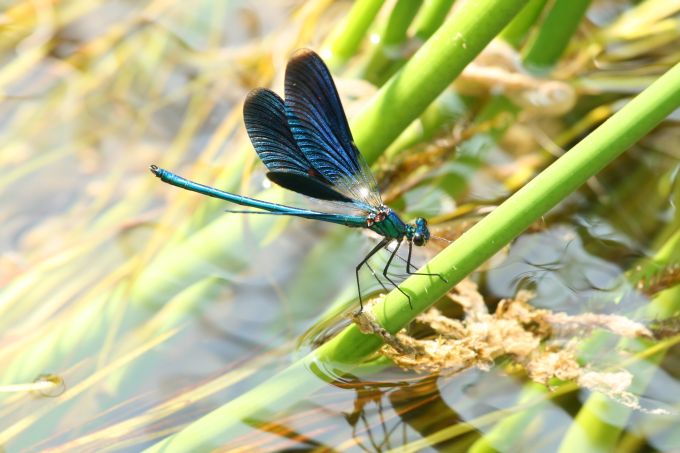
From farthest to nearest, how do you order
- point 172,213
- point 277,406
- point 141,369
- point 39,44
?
point 39,44 → point 172,213 → point 141,369 → point 277,406

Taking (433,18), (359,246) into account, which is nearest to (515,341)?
(359,246)

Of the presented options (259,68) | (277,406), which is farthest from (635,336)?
(259,68)

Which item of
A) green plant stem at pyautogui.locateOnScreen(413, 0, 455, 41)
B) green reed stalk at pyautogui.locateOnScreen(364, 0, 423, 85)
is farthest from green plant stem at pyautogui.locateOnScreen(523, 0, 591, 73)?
green reed stalk at pyautogui.locateOnScreen(364, 0, 423, 85)

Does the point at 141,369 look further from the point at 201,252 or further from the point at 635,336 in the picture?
the point at 635,336

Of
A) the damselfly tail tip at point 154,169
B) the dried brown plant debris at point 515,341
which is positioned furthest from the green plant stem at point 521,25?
the damselfly tail tip at point 154,169

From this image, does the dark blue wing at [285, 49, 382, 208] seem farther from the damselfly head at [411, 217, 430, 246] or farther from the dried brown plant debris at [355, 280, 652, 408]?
the dried brown plant debris at [355, 280, 652, 408]

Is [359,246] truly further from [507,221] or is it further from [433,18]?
[507,221]
